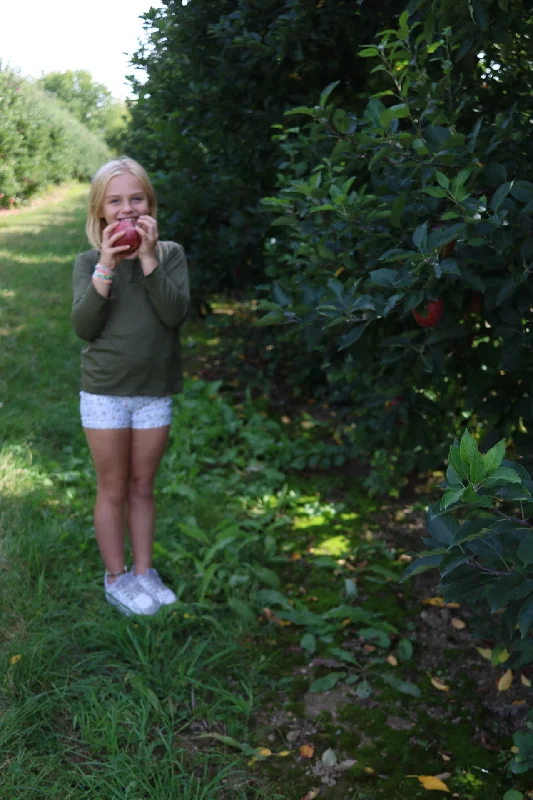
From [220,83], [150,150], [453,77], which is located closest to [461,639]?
[453,77]

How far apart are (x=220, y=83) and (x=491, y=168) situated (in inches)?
89.8

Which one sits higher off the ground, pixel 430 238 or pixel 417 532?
pixel 430 238

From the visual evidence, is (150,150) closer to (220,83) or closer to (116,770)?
(220,83)

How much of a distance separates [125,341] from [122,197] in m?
0.49

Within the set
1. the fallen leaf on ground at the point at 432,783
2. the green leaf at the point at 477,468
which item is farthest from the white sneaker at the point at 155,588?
the green leaf at the point at 477,468

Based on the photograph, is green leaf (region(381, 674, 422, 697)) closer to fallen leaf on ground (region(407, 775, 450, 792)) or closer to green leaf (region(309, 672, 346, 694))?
green leaf (region(309, 672, 346, 694))

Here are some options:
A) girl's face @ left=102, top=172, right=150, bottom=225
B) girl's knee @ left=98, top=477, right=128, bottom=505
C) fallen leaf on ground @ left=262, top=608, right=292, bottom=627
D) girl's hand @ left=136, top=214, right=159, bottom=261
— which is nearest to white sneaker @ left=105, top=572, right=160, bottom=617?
girl's knee @ left=98, top=477, right=128, bottom=505

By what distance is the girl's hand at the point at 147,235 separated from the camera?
2559 millimetres

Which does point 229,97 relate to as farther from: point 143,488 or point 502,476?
point 502,476

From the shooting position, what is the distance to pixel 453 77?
2557 millimetres

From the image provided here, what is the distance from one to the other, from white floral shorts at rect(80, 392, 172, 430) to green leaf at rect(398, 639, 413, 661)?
1237 mm

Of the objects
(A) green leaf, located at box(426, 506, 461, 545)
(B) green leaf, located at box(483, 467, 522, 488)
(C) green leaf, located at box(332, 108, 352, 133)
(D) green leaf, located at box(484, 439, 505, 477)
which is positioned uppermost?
(C) green leaf, located at box(332, 108, 352, 133)

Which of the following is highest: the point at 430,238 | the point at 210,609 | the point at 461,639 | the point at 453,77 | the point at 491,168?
the point at 453,77

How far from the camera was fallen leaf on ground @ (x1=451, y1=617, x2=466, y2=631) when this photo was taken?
3.13 m
